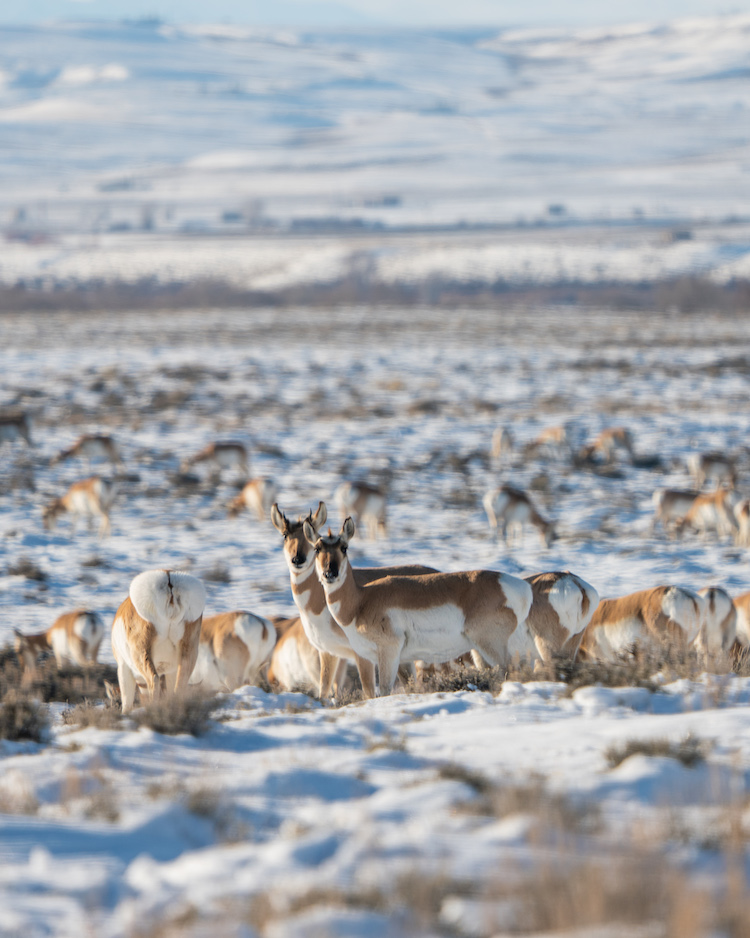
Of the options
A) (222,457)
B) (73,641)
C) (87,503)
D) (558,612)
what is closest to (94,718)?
(73,641)

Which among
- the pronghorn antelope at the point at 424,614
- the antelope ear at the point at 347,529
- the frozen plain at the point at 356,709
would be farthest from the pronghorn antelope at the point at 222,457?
the pronghorn antelope at the point at 424,614

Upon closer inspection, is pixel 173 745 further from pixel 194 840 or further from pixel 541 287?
pixel 541 287

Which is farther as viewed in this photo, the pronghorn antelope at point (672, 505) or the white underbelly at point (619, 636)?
the pronghorn antelope at point (672, 505)

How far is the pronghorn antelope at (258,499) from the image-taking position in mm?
17312

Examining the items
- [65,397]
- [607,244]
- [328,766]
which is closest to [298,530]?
[328,766]

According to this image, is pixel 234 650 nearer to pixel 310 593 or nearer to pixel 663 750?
pixel 310 593

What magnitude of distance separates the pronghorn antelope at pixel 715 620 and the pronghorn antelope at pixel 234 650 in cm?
370

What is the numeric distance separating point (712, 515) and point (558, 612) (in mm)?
8396

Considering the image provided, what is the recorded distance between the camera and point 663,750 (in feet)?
16.1

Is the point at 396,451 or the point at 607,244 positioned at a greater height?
the point at 607,244

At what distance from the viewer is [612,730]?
5.49 m

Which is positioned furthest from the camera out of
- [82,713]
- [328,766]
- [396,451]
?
[396,451]

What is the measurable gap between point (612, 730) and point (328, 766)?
151 centimetres

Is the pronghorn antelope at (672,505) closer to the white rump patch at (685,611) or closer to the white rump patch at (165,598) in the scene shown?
the white rump patch at (685,611)
